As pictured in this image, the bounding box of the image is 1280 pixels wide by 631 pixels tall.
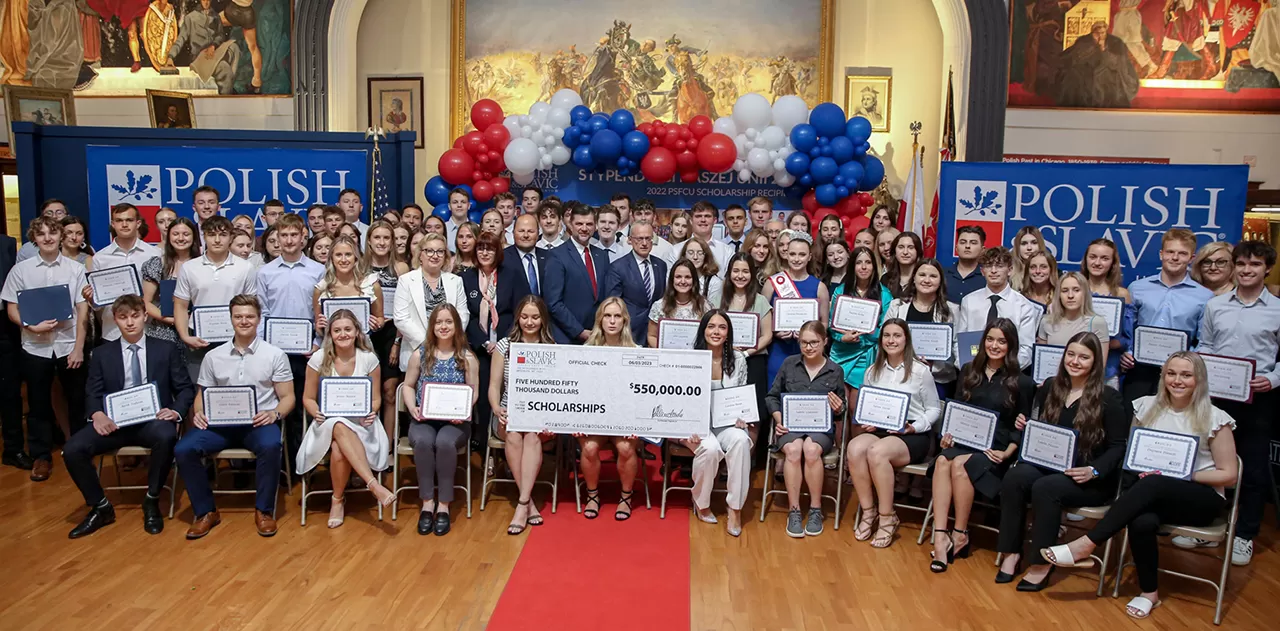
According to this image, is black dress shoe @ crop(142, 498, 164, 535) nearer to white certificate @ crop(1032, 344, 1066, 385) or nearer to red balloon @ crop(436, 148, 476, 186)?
white certificate @ crop(1032, 344, 1066, 385)

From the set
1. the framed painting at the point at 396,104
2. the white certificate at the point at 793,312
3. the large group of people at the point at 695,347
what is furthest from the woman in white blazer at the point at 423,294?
the framed painting at the point at 396,104

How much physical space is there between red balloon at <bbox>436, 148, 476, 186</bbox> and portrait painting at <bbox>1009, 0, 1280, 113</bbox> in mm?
6951

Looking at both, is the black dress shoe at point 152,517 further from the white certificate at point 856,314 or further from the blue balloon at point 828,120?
the blue balloon at point 828,120

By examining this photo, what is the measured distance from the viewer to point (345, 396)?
17.6ft

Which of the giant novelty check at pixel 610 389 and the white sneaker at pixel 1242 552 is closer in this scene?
the white sneaker at pixel 1242 552

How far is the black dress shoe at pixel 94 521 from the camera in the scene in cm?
522

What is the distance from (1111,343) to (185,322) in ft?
19.6

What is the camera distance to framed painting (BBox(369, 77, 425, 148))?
1266 centimetres

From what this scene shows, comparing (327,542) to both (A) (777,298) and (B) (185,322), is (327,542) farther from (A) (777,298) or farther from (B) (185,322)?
(A) (777,298)

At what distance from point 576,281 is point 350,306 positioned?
1564mm

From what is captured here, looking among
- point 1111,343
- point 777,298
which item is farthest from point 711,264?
point 1111,343

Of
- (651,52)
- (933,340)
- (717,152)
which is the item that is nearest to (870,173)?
(717,152)

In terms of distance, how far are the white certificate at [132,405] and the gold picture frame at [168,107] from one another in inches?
297

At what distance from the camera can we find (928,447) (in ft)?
17.9
